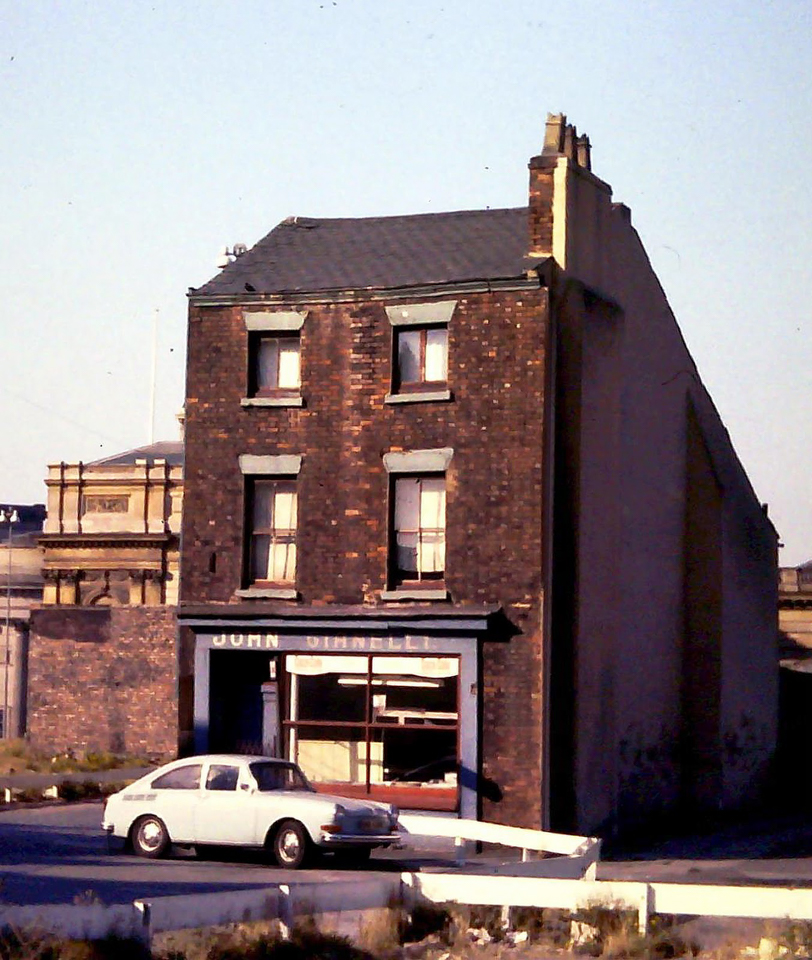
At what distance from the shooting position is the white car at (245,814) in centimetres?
2189

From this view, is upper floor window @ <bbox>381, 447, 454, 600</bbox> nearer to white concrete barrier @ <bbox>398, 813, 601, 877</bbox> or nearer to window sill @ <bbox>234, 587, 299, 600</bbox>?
window sill @ <bbox>234, 587, 299, 600</bbox>

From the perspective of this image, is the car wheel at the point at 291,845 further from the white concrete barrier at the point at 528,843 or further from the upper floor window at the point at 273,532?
the upper floor window at the point at 273,532

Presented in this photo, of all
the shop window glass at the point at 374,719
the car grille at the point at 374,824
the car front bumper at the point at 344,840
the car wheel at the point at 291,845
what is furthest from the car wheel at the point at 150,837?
the shop window glass at the point at 374,719

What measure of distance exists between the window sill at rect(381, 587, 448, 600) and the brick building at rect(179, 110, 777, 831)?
0.12ft

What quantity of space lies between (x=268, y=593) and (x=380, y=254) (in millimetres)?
6731

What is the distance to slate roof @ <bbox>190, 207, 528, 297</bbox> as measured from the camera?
1168 inches

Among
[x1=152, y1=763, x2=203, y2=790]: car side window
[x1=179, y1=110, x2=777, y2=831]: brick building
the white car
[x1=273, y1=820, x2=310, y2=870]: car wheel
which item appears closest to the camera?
the white car

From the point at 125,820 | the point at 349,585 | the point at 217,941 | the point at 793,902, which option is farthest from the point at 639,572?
the point at 217,941

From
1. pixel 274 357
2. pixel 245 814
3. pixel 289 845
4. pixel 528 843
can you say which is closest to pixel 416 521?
pixel 274 357

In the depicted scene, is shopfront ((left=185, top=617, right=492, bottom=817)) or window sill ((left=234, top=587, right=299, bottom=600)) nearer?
shopfront ((left=185, top=617, right=492, bottom=817))

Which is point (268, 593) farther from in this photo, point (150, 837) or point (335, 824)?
point (335, 824)

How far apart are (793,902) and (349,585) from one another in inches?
542

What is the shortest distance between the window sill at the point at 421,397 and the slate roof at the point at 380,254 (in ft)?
6.03

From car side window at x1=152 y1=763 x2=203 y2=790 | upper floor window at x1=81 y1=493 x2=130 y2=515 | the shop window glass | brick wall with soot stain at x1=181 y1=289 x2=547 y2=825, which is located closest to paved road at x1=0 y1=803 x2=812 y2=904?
car side window at x1=152 y1=763 x2=203 y2=790
